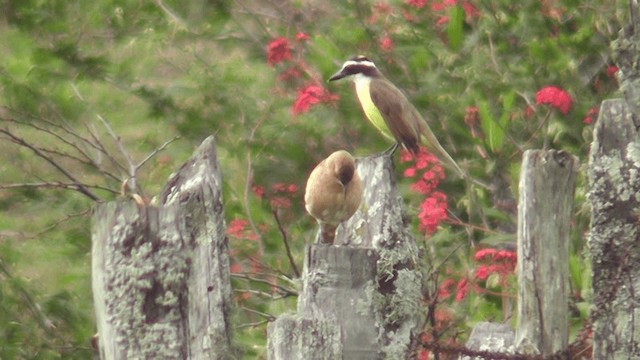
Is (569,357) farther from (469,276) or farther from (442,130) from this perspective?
(442,130)

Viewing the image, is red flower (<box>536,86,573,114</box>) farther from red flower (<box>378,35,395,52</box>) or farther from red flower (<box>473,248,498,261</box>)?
red flower (<box>378,35,395,52</box>)

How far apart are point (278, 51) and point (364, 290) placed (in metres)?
4.36

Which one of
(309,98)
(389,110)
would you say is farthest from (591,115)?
(309,98)

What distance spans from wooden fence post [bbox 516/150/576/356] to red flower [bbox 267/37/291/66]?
4222 mm

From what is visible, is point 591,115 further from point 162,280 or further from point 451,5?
point 162,280

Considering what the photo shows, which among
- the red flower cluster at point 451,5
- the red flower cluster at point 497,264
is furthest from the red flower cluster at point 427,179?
the red flower cluster at point 451,5

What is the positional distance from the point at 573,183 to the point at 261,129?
4.06 metres

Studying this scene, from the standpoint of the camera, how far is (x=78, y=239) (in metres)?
6.47

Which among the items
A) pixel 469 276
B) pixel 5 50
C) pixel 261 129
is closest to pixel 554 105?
pixel 469 276

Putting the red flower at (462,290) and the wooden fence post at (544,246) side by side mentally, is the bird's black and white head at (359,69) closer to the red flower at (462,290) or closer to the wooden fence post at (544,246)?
the red flower at (462,290)

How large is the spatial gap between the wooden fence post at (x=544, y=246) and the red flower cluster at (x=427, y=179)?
9.73 feet

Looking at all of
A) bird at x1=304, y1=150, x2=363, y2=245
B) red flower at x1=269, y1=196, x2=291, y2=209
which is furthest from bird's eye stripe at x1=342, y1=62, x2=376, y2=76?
bird at x1=304, y1=150, x2=363, y2=245

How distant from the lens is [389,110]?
6.33 metres

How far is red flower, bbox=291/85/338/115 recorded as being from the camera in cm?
709
